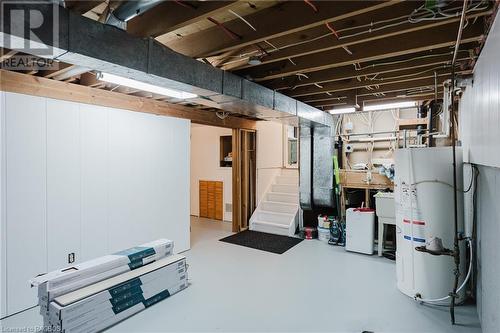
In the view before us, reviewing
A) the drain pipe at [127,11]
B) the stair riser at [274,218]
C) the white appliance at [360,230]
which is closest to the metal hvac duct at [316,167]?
the stair riser at [274,218]

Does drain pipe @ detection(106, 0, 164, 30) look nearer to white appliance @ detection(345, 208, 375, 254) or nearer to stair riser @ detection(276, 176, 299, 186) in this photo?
white appliance @ detection(345, 208, 375, 254)

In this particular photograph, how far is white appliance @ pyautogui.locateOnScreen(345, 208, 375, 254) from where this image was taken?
14.7 feet

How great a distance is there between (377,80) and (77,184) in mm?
3906

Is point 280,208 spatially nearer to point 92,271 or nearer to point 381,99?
point 381,99

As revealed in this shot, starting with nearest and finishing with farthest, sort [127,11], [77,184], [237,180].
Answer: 1. [127,11]
2. [77,184]
3. [237,180]

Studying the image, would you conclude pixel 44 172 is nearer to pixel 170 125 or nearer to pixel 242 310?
pixel 170 125

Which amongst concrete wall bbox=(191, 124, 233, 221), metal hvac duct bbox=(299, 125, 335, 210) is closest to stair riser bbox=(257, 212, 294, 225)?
metal hvac duct bbox=(299, 125, 335, 210)

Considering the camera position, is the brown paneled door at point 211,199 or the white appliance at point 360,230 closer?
the white appliance at point 360,230

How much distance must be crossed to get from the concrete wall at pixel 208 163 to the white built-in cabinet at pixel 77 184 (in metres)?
2.52

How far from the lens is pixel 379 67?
3.01 metres

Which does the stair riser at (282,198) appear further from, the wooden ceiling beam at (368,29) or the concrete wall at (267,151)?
the wooden ceiling beam at (368,29)

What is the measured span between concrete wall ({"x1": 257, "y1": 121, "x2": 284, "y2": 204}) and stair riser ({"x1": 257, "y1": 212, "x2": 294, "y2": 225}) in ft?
1.55

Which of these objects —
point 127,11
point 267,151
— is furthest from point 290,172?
point 127,11

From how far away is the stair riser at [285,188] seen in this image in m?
6.48
